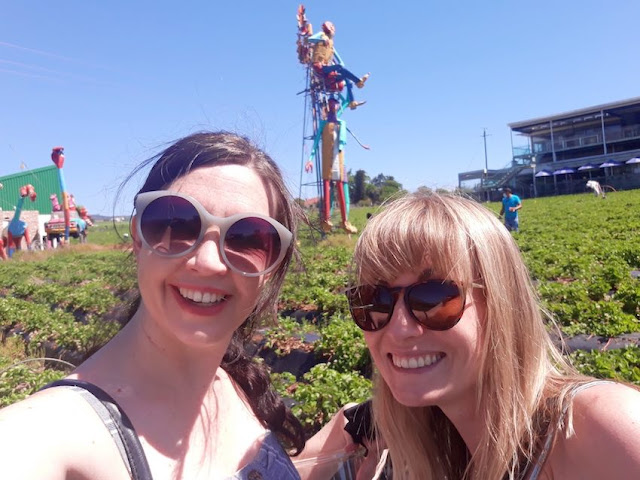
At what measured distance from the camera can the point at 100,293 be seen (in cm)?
844

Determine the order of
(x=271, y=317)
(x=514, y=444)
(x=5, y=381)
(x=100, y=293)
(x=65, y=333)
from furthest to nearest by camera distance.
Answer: (x=100, y=293) < (x=65, y=333) < (x=5, y=381) < (x=271, y=317) < (x=514, y=444)

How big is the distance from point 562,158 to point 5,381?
2268 inches

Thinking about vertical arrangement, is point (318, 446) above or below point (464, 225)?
below

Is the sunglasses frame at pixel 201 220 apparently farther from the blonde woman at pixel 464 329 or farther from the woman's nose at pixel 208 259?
the blonde woman at pixel 464 329

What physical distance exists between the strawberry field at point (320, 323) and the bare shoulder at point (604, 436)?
128 centimetres

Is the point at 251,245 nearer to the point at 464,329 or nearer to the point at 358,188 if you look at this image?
the point at 464,329

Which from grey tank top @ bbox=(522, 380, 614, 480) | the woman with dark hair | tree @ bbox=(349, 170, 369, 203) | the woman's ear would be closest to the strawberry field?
the woman's ear

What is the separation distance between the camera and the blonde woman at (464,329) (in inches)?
59.6

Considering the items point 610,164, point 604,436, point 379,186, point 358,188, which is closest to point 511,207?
point 604,436

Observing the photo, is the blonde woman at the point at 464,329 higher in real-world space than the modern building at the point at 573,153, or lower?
lower

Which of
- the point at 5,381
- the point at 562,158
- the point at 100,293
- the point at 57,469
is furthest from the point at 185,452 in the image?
the point at 562,158

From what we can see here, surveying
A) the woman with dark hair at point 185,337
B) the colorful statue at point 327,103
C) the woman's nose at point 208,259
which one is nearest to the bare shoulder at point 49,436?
the woman with dark hair at point 185,337

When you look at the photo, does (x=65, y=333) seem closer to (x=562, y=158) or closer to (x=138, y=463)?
(x=138, y=463)

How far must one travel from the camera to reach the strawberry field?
127 inches
